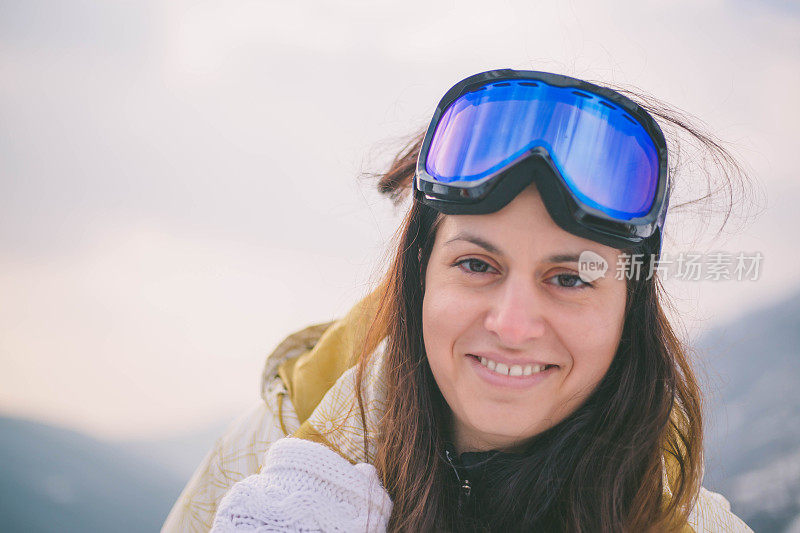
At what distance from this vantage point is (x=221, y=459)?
5.73ft

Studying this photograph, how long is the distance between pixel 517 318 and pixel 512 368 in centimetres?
13

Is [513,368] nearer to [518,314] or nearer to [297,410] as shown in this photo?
[518,314]

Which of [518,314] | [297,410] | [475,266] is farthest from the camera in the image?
[297,410]

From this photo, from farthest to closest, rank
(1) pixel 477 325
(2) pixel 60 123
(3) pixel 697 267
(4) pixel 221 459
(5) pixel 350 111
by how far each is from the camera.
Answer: (2) pixel 60 123 → (5) pixel 350 111 → (4) pixel 221 459 → (3) pixel 697 267 → (1) pixel 477 325

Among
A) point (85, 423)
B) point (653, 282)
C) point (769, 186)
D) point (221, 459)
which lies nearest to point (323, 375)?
point (221, 459)

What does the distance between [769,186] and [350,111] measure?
159 cm

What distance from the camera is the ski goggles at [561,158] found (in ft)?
3.84

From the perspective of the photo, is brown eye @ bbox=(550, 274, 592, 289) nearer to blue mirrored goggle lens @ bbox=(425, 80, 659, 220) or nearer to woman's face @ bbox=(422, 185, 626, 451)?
woman's face @ bbox=(422, 185, 626, 451)

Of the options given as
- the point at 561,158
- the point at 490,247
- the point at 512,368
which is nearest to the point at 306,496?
the point at 512,368

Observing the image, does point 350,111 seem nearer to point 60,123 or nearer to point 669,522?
point 60,123

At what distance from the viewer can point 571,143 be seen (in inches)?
47.3

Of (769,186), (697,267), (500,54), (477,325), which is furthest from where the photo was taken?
Answer: (500,54)

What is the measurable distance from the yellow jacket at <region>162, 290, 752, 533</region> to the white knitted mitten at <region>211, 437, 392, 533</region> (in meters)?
0.19

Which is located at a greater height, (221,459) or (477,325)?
(477,325)
